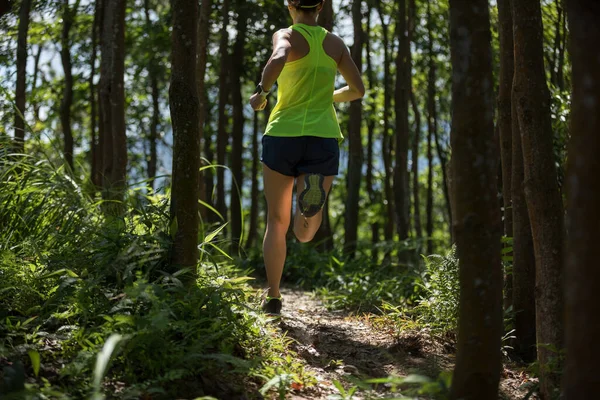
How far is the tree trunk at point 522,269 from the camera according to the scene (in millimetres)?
5391

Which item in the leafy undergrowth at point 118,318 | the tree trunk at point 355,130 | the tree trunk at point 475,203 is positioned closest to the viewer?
the tree trunk at point 475,203

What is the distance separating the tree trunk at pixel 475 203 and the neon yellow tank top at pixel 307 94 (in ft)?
6.63

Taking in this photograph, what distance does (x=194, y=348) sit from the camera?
392cm

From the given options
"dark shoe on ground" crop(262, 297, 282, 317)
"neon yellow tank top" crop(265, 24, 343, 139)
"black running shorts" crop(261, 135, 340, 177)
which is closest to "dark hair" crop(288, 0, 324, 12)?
"neon yellow tank top" crop(265, 24, 343, 139)

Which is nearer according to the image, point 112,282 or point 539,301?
point 539,301

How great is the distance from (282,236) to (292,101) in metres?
1.02

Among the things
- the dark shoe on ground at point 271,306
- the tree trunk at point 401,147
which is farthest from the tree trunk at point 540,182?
the tree trunk at point 401,147

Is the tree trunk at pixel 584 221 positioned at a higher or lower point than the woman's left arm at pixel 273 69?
lower

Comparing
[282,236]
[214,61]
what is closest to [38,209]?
[282,236]

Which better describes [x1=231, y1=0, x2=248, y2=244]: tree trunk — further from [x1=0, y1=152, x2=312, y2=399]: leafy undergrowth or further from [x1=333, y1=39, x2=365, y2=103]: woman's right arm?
[x1=333, y1=39, x2=365, y2=103]: woman's right arm

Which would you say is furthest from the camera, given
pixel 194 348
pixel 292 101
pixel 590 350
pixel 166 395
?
pixel 292 101

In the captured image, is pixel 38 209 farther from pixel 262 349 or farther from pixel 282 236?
pixel 262 349

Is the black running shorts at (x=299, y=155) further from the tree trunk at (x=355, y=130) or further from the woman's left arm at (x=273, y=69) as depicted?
the tree trunk at (x=355, y=130)

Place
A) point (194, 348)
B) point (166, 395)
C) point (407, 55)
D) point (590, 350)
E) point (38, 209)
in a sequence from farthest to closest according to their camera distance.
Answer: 1. point (407, 55)
2. point (38, 209)
3. point (194, 348)
4. point (166, 395)
5. point (590, 350)
